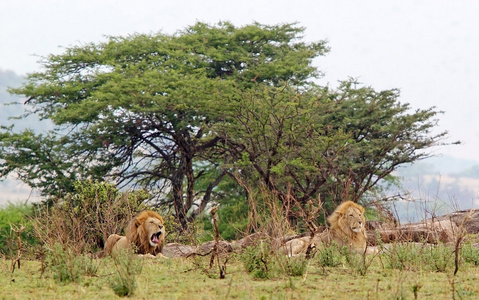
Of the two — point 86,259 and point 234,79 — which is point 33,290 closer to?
point 86,259

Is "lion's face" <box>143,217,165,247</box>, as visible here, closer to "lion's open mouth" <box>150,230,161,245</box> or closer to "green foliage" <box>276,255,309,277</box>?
"lion's open mouth" <box>150,230,161,245</box>

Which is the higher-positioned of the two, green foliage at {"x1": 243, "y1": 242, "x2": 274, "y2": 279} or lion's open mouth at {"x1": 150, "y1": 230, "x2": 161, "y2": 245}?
lion's open mouth at {"x1": 150, "y1": 230, "x2": 161, "y2": 245}

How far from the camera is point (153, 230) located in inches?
516

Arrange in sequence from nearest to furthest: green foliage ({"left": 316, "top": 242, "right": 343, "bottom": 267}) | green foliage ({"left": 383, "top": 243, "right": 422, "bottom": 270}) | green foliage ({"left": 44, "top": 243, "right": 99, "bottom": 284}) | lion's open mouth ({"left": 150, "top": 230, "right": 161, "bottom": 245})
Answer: green foliage ({"left": 44, "top": 243, "right": 99, "bottom": 284})
green foliage ({"left": 383, "top": 243, "right": 422, "bottom": 270})
green foliage ({"left": 316, "top": 242, "right": 343, "bottom": 267})
lion's open mouth ({"left": 150, "top": 230, "right": 161, "bottom": 245})

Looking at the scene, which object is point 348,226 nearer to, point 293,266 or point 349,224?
point 349,224

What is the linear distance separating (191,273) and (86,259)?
132 centimetres

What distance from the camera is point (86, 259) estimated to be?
9.30 meters

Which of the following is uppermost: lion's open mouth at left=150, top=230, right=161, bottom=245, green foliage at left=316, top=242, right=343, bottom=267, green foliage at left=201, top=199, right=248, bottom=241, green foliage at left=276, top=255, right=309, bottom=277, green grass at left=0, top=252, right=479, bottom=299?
green foliage at left=201, top=199, right=248, bottom=241

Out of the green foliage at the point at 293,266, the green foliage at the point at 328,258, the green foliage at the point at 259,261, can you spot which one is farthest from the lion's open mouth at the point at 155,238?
the green foliage at the point at 293,266

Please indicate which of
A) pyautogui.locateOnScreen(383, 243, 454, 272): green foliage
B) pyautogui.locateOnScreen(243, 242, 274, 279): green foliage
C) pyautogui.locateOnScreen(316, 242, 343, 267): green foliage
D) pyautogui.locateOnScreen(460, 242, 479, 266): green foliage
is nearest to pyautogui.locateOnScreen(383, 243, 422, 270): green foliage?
pyautogui.locateOnScreen(383, 243, 454, 272): green foliage

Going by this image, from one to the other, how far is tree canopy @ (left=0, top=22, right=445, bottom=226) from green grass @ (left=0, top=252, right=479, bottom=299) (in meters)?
12.6

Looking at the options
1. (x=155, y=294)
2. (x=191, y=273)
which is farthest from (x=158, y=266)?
(x=155, y=294)

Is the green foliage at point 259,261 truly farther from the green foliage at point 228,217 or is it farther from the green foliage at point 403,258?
the green foliage at point 228,217

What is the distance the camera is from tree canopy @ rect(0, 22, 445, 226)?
23422mm
